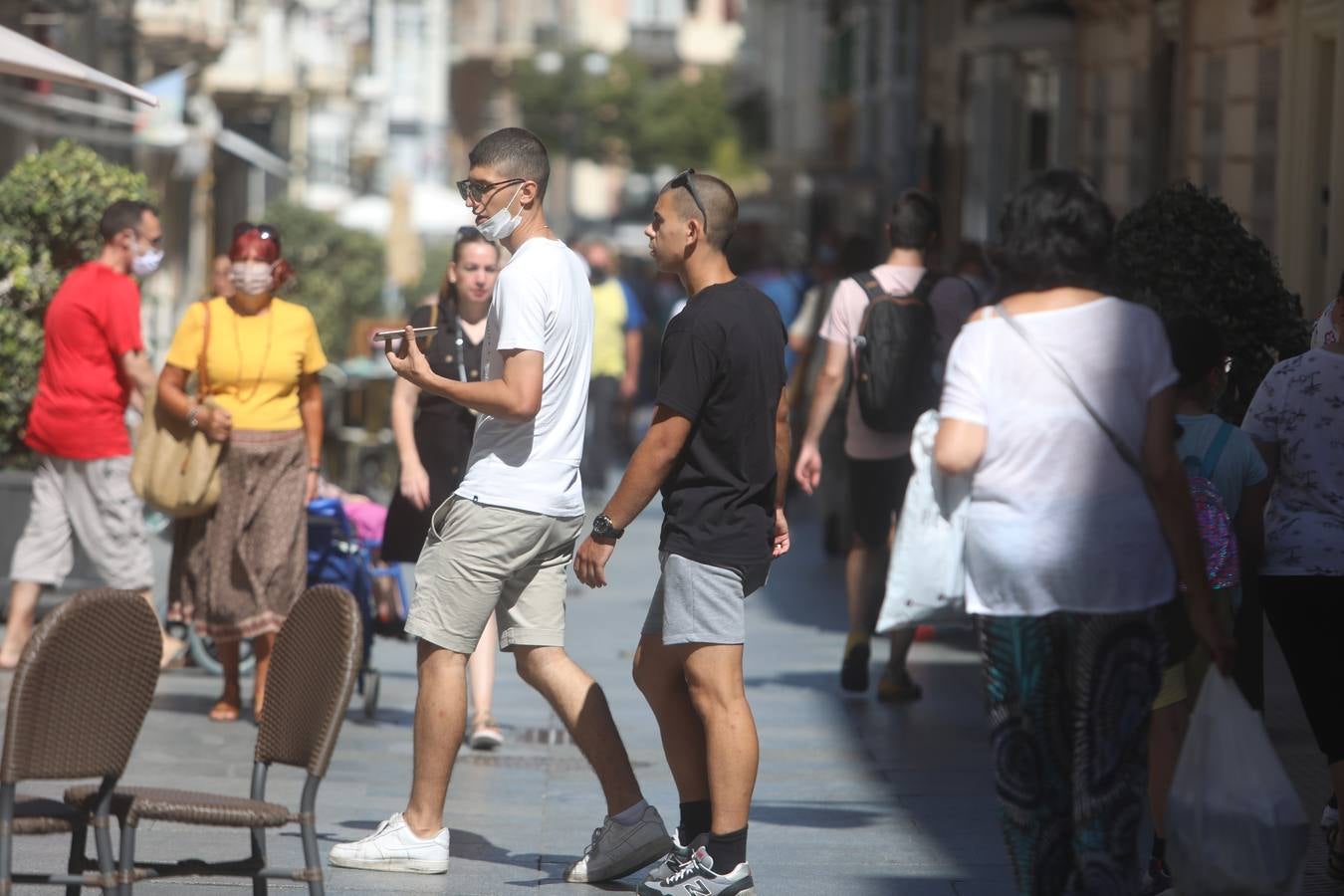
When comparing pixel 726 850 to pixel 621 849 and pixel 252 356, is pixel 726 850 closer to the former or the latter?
pixel 621 849

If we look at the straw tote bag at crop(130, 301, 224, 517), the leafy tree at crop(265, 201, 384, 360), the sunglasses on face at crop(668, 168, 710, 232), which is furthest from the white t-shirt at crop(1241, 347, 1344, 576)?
the leafy tree at crop(265, 201, 384, 360)

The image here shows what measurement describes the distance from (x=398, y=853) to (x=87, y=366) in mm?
3868

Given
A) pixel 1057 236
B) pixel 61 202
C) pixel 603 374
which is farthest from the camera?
pixel 603 374

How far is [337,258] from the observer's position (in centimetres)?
2720

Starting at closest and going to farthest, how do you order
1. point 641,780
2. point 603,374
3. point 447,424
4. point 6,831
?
point 6,831 < point 641,780 < point 447,424 < point 603,374

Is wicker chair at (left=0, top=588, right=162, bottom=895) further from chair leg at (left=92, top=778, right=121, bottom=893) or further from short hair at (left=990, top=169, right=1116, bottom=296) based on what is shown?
short hair at (left=990, top=169, right=1116, bottom=296)

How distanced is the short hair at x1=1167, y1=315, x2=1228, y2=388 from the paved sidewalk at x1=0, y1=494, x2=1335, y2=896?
1.59 meters

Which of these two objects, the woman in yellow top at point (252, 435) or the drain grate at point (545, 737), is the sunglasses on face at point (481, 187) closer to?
the woman in yellow top at point (252, 435)

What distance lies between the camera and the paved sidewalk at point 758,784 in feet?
23.0

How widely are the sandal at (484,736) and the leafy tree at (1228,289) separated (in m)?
3.04

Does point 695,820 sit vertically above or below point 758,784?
above

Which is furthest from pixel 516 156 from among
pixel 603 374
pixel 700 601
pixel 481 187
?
pixel 603 374

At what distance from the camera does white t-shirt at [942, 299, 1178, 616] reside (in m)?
5.10

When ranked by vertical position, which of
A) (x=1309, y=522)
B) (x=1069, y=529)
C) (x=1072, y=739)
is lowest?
(x=1072, y=739)
